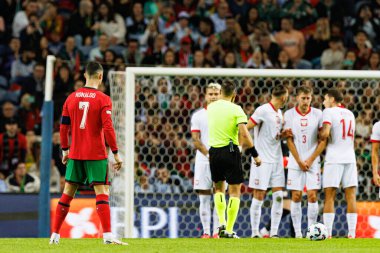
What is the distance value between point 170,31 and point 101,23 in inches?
51.7

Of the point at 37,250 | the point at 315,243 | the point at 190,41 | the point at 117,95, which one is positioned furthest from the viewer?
the point at 190,41

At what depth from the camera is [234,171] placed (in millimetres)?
13094

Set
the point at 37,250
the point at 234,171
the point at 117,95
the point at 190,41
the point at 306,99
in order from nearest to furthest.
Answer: the point at 37,250, the point at 234,171, the point at 306,99, the point at 117,95, the point at 190,41

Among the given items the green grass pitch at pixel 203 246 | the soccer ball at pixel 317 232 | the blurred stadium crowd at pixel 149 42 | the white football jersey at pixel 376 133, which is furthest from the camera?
the blurred stadium crowd at pixel 149 42

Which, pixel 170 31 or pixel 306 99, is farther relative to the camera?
pixel 170 31

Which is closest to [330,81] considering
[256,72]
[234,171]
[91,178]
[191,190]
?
[256,72]

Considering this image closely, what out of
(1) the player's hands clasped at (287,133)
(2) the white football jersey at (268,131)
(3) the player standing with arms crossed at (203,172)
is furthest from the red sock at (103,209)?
(1) the player's hands clasped at (287,133)

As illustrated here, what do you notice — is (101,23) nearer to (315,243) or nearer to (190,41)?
(190,41)

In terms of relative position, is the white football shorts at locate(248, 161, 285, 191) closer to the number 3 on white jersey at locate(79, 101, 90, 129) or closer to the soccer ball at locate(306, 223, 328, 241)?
the soccer ball at locate(306, 223, 328, 241)

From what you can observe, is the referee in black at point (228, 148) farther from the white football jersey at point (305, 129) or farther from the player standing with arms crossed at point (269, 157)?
the white football jersey at point (305, 129)

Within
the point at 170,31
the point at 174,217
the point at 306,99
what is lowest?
the point at 174,217

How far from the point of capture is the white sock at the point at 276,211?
14.4 meters

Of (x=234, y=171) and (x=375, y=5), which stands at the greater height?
(x=375, y=5)

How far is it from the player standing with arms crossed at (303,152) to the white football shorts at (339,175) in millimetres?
166
